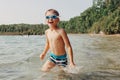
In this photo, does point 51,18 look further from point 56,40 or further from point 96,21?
point 96,21

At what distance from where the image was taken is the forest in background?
7922cm

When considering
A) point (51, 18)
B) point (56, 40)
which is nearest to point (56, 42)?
point (56, 40)

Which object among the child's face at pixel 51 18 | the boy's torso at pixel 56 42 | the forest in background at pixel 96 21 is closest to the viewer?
the child's face at pixel 51 18

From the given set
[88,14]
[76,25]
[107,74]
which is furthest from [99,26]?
[107,74]

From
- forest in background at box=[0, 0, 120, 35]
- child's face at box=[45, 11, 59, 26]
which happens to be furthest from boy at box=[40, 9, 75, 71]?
forest in background at box=[0, 0, 120, 35]

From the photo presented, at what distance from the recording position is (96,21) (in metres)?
116

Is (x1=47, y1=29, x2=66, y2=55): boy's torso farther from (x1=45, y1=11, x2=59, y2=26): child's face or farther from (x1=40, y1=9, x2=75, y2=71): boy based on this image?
(x1=45, y1=11, x2=59, y2=26): child's face

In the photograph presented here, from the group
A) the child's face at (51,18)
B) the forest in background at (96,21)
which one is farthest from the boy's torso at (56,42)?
the forest in background at (96,21)

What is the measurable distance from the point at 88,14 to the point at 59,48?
119775mm

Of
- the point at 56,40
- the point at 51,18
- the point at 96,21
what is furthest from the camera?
the point at 96,21

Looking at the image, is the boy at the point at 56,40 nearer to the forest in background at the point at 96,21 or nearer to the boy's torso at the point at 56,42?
the boy's torso at the point at 56,42

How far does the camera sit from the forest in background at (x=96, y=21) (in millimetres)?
79219

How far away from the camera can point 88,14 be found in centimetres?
12594

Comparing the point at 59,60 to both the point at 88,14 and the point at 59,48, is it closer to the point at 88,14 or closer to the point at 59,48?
the point at 59,48
